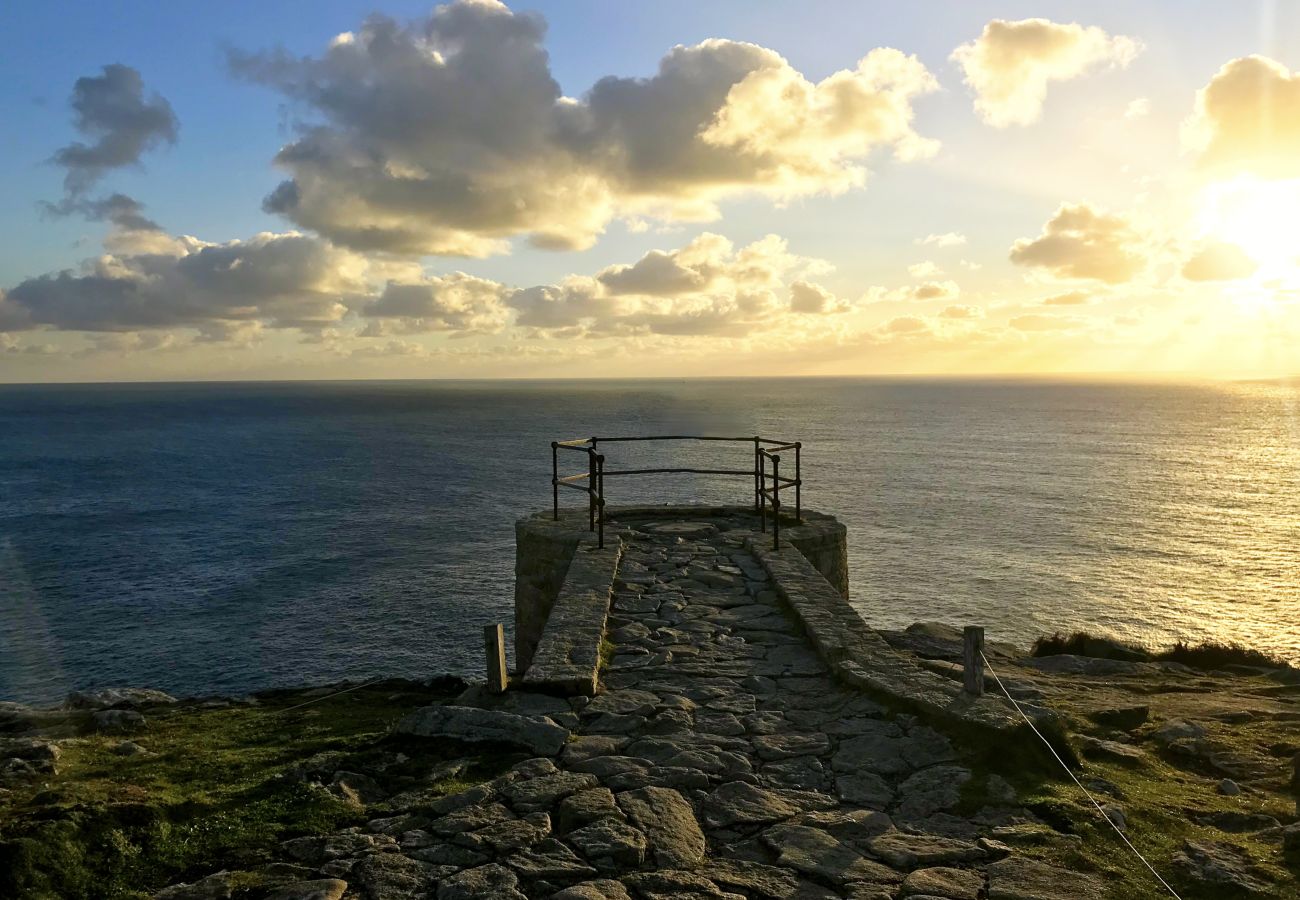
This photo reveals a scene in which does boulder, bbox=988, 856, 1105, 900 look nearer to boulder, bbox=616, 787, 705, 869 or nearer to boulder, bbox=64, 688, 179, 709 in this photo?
boulder, bbox=616, 787, 705, 869

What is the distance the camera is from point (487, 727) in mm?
6742

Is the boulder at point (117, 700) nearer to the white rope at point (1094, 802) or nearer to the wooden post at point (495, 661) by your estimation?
the wooden post at point (495, 661)

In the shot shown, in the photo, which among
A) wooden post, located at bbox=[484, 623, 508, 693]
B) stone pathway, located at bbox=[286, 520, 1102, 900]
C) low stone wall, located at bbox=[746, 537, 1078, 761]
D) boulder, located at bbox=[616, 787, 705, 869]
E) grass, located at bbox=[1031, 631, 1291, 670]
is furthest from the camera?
grass, located at bbox=[1031, 631, 1291, 670]

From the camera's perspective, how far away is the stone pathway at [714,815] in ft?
15.4

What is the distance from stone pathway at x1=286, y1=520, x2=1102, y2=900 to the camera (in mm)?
4699

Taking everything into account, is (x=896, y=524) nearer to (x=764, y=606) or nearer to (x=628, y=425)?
(x=764, y=606)

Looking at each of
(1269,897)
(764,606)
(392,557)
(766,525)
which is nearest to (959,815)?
(1269,897)

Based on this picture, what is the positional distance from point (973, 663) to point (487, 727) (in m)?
3.87

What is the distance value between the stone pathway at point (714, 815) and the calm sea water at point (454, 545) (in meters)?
20.5

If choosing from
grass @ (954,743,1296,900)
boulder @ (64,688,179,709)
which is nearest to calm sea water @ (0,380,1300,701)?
boulder @ (64,688,179,709)

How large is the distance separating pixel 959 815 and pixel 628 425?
123454 millimetres

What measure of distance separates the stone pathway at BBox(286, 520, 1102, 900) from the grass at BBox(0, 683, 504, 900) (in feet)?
1.58

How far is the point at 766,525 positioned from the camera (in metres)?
14.1

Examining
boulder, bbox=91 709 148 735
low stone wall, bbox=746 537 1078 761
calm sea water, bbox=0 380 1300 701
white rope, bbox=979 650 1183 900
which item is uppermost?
low stone wall, bbox=746 537 1078 761
